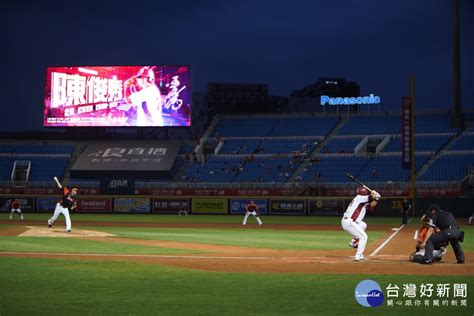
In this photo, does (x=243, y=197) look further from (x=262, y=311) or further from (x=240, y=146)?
(x=262, y=311)

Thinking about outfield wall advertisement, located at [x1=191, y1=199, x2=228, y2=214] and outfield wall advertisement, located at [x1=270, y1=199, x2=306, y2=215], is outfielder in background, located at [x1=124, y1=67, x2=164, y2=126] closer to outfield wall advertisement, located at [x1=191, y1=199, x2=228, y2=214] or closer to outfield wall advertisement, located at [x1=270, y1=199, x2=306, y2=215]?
outfield wall advertisement, located at [x1=191, y1=199, x2=228, y2=214]

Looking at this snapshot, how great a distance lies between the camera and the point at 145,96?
59719 millimetres

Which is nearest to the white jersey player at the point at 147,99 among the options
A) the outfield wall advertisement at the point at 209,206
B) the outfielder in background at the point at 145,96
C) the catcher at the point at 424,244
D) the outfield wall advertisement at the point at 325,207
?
the outfielder in background at the point at 145,96

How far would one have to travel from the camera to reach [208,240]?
88.0 ft

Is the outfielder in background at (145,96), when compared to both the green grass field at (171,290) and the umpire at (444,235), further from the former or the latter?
the umpire at (444,235)

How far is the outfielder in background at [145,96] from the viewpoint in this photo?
59.4 metres

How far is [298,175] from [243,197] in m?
7.28

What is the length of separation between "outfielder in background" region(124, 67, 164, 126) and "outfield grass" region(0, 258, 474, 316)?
142ft

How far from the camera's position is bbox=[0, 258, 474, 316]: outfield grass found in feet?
35.5

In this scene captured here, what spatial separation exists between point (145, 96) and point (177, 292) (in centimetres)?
4818

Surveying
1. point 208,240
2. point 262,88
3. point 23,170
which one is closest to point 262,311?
point 208,240

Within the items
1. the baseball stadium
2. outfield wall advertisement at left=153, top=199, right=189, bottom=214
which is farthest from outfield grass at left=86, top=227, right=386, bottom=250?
outfield wall advertisement at left=153, top=199, right=189, bottom=214

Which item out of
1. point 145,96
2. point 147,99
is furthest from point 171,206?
point 145,96

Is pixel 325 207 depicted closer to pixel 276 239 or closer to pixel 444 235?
pixel 276 239
